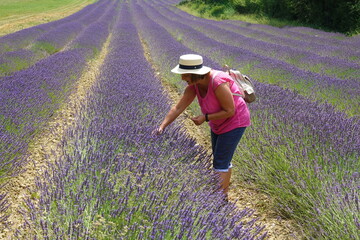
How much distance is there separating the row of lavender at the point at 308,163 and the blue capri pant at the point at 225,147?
44 cm

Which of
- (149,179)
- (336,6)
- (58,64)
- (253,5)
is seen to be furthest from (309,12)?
(149,179)

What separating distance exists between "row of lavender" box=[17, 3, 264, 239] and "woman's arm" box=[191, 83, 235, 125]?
38 cm

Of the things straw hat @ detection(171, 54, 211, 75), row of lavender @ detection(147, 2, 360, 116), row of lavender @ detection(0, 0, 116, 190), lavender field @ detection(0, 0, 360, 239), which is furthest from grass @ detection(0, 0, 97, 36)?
straw hat @ detection(171, 54, 211, 75)

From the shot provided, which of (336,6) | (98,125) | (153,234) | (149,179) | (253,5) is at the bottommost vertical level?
(253,5)

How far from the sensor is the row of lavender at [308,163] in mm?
1947

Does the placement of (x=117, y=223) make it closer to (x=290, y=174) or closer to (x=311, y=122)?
(x=290, y=174)

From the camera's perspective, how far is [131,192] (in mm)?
1787

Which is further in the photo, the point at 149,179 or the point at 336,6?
the point at 336,6

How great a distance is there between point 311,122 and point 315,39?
28.1ft

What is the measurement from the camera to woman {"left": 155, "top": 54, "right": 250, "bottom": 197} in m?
2.07

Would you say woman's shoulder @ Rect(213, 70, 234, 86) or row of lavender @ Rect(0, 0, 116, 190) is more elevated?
woman's shoulder @ Rect(213, 70, 234, 86)

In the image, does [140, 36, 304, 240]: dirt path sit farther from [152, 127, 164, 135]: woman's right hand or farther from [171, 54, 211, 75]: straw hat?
[171, 54, 211, 75]: straw hat

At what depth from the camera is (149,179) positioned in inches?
76.2

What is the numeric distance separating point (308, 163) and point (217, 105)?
81cm
